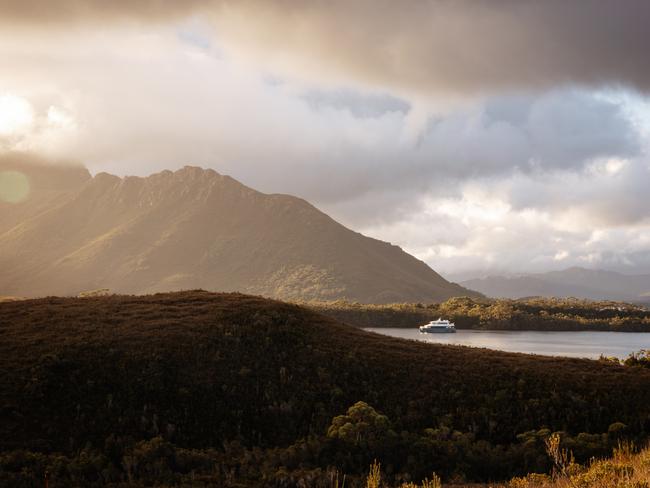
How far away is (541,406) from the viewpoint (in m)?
40.8

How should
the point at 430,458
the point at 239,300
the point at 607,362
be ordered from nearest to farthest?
the point at 430,458, the point at 607,362, the point at 239,300

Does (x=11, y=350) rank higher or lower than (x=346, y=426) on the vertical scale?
higher

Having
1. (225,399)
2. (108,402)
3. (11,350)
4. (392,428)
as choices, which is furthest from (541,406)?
(11,350)

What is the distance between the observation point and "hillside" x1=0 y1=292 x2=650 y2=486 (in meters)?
30.3

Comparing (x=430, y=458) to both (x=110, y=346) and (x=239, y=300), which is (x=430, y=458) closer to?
(x=110, y=346)

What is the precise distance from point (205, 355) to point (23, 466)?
56.1 ft

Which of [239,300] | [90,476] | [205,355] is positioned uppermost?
[239,300]

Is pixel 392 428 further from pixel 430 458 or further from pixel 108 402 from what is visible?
pixel 108 402

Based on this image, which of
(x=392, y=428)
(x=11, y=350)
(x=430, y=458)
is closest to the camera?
(x=430, y=458)

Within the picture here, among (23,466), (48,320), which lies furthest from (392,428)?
(48,320)

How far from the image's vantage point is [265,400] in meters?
39.2

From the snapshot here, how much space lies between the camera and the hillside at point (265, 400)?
99.4 ft

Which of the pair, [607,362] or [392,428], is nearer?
[392,428]

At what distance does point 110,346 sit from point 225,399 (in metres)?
10.2
